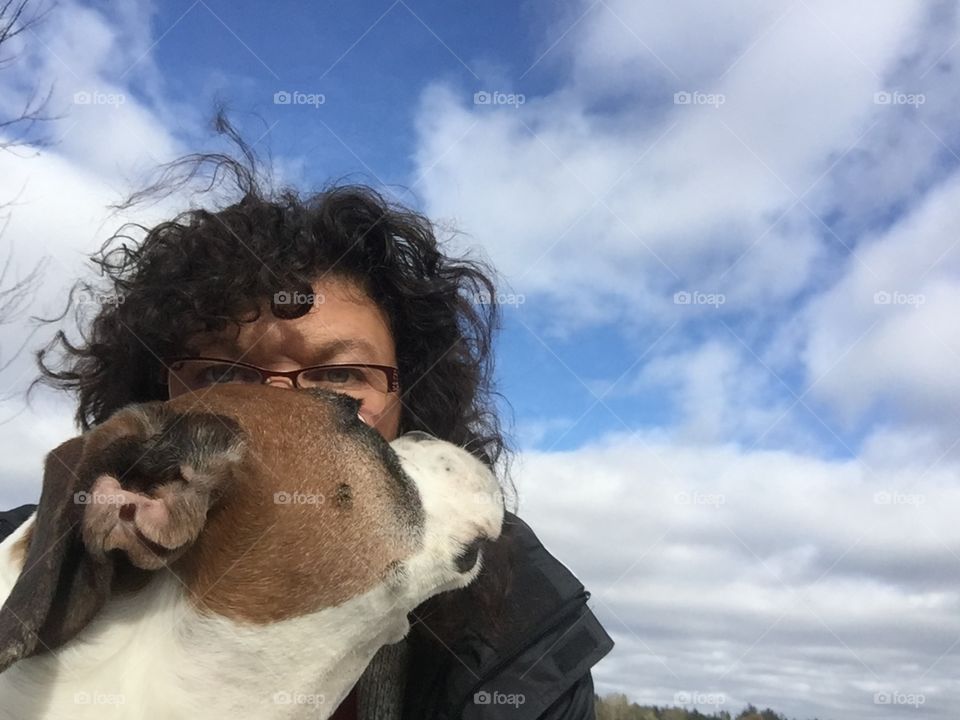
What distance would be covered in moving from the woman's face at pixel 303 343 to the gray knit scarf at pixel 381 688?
1.02m

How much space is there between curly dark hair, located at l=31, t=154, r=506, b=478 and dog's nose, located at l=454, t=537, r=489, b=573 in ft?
4.11

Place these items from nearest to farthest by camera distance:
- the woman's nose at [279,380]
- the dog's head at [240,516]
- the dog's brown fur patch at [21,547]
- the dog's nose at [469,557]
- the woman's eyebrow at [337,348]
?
the dog's head at [240,516] < the dog's brown fur patch at [21,547] < the dog's nose at [469,557] < the woman's nose at [279,380] < the woman's eyebrow at [337,348]

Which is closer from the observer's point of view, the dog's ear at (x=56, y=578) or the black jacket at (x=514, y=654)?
the dog's ear at (x=56, y=578)

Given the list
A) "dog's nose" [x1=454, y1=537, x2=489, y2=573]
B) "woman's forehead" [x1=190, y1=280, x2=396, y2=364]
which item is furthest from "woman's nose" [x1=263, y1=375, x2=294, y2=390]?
"dog's nose" [x1=454, y1=537, x2=489, y2=573]

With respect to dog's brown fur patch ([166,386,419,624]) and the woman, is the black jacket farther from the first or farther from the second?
dog's brown fur patch ([166,386,419,624])

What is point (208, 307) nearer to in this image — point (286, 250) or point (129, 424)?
point (286, 250)

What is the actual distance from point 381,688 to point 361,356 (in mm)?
1493

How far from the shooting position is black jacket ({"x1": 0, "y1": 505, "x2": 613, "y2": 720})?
12.6ft

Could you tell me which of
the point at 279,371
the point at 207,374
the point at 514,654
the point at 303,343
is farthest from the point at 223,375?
the point at 514,654

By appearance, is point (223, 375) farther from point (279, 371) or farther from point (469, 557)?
point (469, 557)

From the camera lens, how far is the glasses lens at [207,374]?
12.8ft

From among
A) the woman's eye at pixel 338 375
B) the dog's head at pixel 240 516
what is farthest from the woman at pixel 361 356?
the dog's head at pixel 240 516

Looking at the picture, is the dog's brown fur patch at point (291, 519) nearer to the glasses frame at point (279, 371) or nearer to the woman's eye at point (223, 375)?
the glasses frame at point (279, 371)

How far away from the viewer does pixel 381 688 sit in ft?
13.0
